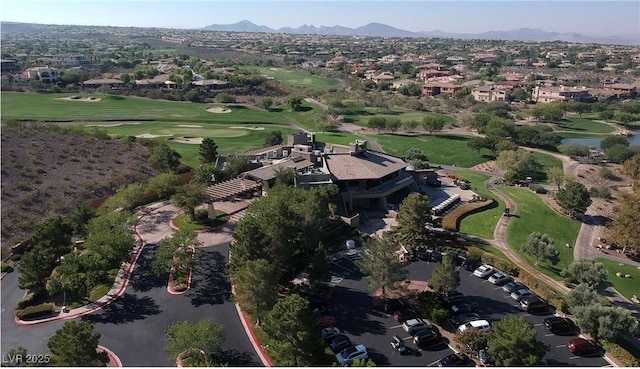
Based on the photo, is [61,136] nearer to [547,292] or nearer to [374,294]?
[374,294]

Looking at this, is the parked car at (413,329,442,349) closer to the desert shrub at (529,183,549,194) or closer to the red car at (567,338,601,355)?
the red car at (567,338,601,355)

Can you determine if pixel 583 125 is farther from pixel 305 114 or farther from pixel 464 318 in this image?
pixel 464 318

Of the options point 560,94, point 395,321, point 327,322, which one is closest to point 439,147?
point 395,321

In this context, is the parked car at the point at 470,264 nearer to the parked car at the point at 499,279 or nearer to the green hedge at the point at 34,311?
the parked car at the point at 499,279

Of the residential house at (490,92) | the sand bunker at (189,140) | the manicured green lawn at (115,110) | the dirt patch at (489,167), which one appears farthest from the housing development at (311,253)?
the residential house at (490,92)

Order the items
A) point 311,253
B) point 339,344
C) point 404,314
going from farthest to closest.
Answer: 1. point 311,253
2. point 404,314
3. point 339,344

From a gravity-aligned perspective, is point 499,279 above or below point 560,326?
above
